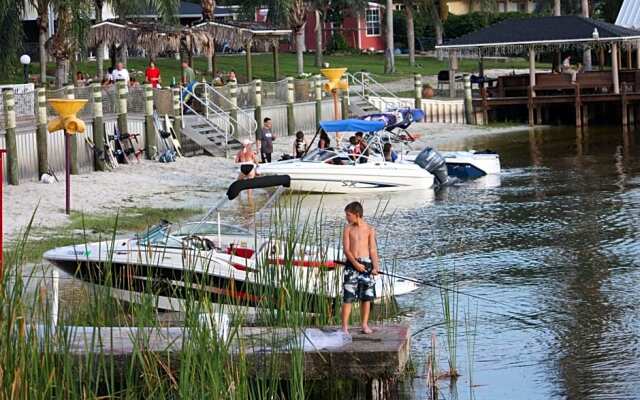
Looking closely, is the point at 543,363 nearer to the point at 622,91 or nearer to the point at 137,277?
the point at 137,277

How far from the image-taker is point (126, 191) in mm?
29500

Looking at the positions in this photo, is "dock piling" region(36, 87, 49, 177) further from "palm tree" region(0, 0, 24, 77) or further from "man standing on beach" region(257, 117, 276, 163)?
"palm tree" region(0, 0, 24, 77)

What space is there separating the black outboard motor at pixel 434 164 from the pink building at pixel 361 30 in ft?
164

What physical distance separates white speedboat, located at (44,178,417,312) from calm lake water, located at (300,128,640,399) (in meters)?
1.43

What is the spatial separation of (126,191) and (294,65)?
1606 inches

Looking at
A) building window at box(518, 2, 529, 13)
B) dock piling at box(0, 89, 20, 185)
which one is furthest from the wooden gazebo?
building window at box(518, 2, 529, 13)

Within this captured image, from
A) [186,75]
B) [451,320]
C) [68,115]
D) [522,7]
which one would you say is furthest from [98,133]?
[522,7]

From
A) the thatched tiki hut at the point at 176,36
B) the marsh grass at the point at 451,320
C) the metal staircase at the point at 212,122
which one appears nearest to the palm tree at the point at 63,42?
the thatched tiki hut at the point at 176,36

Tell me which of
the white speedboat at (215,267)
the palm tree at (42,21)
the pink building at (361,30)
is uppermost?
the pink building at (361,30)

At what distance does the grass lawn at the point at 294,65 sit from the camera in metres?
60.1

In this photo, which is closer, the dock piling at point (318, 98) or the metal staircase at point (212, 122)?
the metal staircase at point (212, 122)

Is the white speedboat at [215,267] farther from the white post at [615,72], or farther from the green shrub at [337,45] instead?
the green shrub at [337,45]

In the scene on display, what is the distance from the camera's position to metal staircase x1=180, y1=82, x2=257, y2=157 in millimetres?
37531

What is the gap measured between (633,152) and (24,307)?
32.7 m
